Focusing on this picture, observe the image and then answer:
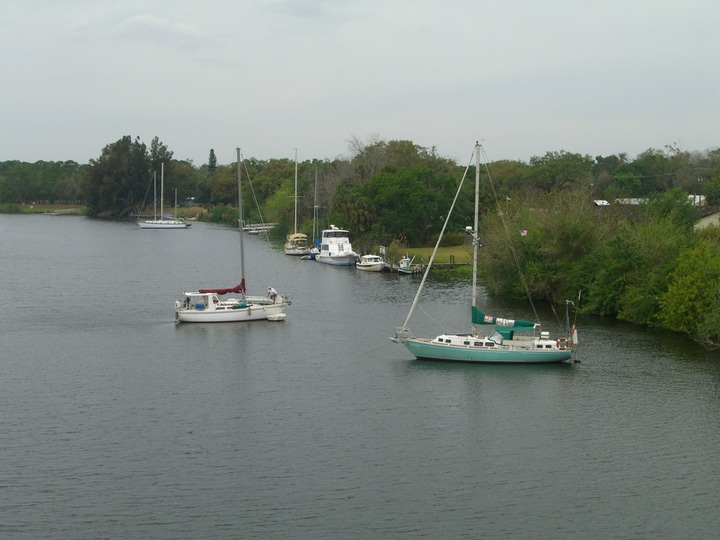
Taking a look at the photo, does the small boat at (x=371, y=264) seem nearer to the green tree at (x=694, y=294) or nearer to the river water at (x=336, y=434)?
the river water at (x=336, y=434)

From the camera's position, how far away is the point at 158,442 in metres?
→ 39.8

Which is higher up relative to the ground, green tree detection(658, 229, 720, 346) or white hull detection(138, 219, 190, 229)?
white hull detection(138, 219, 190, 229)

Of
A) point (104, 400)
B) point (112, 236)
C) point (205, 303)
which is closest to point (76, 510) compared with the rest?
point (104, 400)

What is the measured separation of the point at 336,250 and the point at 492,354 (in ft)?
212

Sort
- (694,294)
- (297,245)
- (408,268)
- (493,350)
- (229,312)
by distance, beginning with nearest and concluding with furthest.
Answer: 1. (493,350)
2. (694,294)
3. (229,312)
4. (408,268)
5. (297,245)

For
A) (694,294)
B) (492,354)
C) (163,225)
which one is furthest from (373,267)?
(163,225)

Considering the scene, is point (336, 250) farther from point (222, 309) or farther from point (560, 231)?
point (222, 309)

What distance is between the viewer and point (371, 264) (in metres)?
108

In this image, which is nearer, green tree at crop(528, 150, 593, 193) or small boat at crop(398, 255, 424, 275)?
small boat at crop(398, 255, 424, 275)

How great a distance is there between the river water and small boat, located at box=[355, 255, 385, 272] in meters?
36.6

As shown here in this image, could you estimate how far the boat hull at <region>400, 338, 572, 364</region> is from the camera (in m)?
52.7

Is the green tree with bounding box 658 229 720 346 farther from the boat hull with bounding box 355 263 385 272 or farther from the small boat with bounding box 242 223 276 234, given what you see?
the small boat with bounding box 242 223 276 234

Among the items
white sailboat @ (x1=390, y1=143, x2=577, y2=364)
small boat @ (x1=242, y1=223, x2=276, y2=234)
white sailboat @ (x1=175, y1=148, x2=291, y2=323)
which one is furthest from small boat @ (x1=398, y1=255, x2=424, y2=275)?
small boat @ (x1=242, y1=223, x2=276, y2=234)

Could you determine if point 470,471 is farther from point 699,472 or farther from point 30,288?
point 30,288
